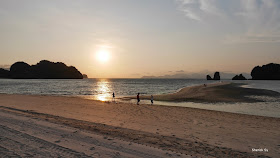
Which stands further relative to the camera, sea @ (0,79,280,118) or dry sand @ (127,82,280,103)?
dry sand @ (127,82,280,103)

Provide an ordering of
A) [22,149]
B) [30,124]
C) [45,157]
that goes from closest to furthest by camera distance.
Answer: [45,157]
[22,149]
[30,124]

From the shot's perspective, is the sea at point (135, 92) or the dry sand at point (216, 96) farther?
the dry sand at point (216, 96)

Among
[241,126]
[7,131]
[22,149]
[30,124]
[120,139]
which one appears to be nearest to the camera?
[22,149]

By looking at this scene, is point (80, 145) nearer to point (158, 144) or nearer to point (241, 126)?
point (158, 144)

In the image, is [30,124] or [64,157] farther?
[30,124]

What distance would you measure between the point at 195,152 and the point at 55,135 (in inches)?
272

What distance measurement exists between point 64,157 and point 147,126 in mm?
6308

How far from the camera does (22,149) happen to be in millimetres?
7156

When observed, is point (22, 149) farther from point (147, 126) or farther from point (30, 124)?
point (147, 126)

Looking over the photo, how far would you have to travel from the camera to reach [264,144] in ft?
28.7

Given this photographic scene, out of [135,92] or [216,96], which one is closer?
[216,96]

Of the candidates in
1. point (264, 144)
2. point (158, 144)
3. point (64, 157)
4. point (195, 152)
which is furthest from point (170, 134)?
point (64, 157)

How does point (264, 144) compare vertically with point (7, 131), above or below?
below

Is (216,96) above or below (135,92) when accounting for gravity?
above
